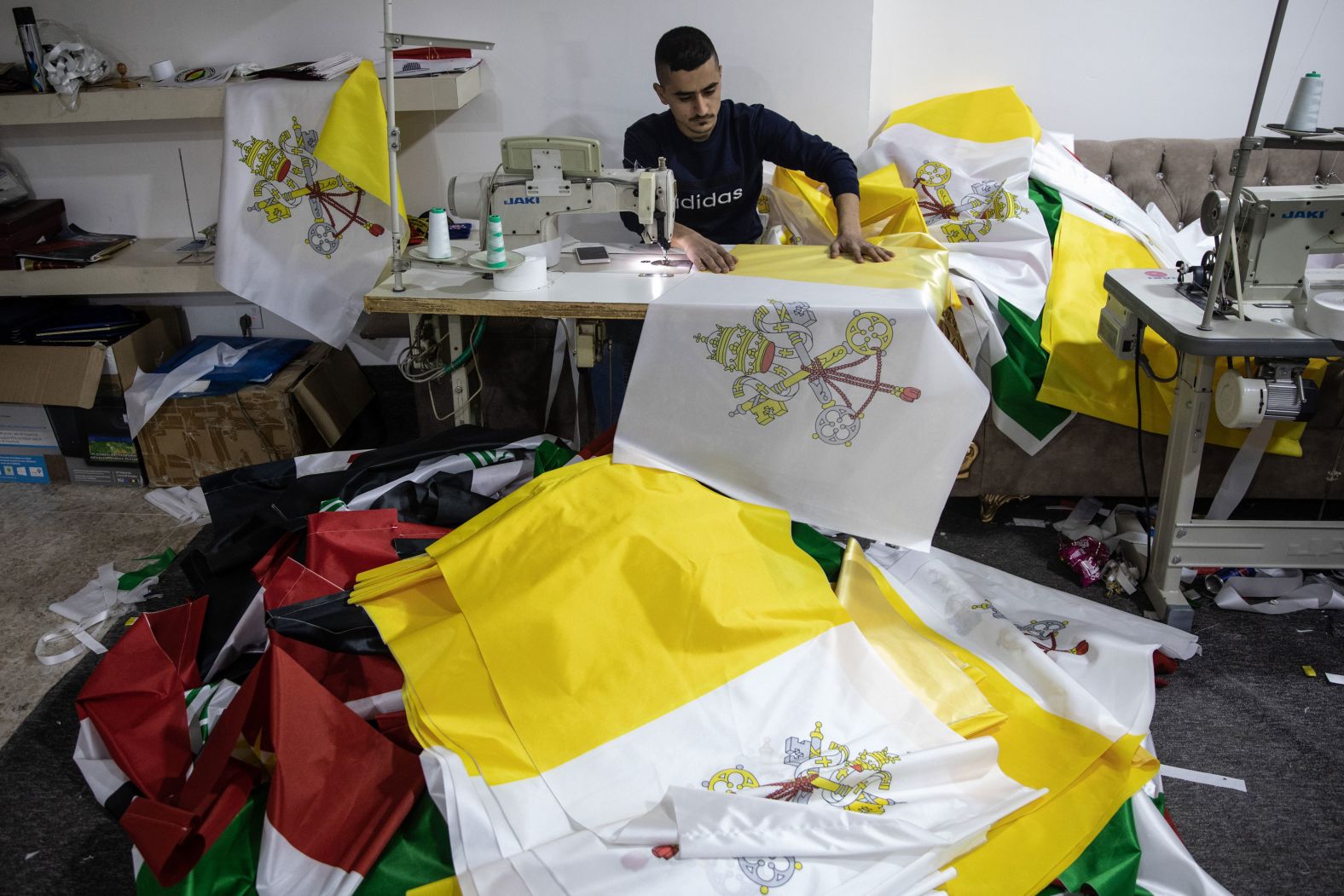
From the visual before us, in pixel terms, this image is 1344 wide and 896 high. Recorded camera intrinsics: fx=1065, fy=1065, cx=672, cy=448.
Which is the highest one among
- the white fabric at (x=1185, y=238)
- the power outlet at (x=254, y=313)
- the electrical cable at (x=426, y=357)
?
the white fabric at (x=1185, y=238)

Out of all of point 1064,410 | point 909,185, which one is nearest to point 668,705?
point 1064,410

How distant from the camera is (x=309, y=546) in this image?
213 cm

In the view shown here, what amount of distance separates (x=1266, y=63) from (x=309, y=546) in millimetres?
2032

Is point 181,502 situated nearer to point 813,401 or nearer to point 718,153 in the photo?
point 718,153

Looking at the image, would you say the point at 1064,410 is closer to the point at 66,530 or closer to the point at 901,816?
the point at 901,816

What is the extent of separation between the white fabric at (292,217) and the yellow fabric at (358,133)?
231 millimetres

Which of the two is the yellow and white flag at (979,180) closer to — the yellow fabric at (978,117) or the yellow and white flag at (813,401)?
the yellow fabric at (978,117)

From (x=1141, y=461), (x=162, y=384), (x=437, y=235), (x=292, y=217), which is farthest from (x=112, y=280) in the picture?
(x=1141, y=461)

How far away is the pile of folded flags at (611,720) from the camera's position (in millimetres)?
1628

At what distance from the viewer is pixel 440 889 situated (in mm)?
1585

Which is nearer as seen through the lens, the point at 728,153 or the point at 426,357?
the point at 426,357

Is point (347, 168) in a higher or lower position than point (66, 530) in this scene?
higher

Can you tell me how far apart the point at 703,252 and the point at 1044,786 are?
1.34 metres

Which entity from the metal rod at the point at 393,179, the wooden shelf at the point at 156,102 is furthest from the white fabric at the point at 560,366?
the wooden shelf at the point at 156,102
